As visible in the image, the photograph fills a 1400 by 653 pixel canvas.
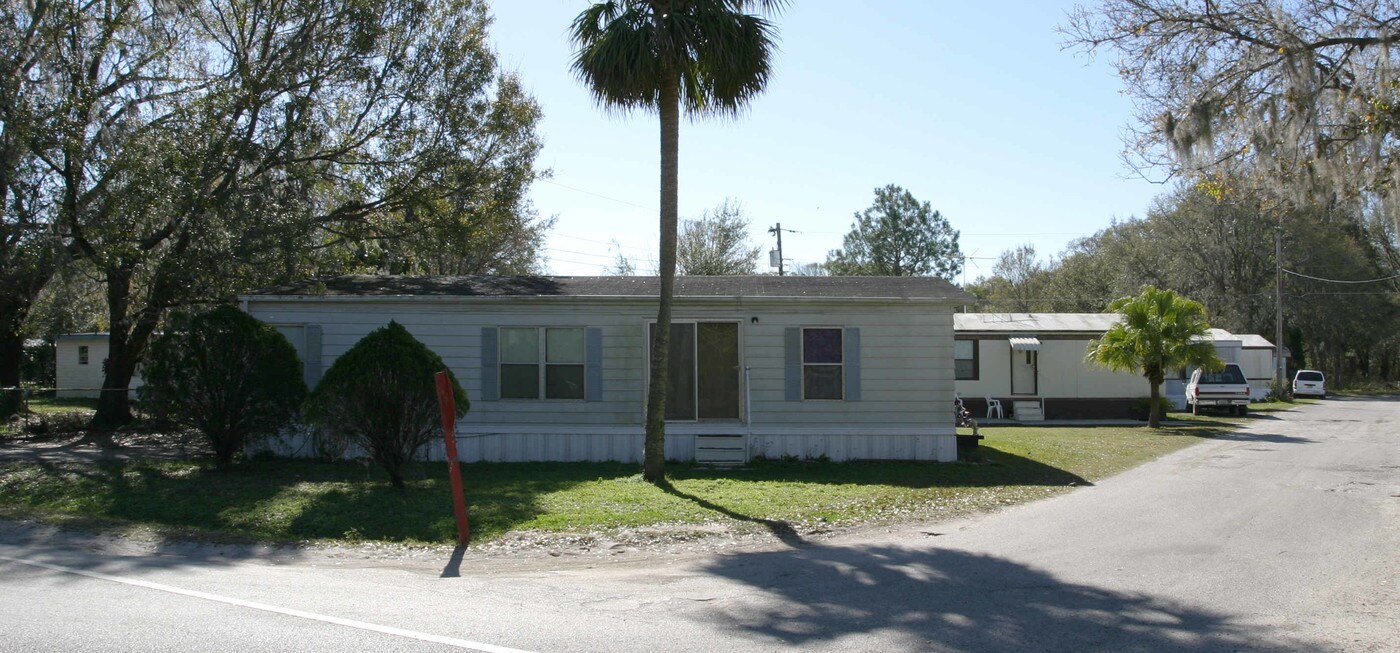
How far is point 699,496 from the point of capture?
12.6m

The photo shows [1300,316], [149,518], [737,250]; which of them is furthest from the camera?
[1300,316]

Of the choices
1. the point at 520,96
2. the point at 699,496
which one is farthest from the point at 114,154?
the point at 699,496

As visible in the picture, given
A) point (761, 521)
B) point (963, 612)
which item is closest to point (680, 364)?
point (761, 521)

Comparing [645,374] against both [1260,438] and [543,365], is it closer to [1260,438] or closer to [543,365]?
[543,365]

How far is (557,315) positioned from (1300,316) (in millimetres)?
45525

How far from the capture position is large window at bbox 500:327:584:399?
16.4 m

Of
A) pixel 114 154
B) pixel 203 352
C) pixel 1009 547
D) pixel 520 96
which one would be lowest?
pixel 1009 547

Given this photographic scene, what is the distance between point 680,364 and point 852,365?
286cm

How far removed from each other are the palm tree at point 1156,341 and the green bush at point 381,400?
18371 mm

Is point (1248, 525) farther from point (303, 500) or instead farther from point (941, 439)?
point (303, 500)

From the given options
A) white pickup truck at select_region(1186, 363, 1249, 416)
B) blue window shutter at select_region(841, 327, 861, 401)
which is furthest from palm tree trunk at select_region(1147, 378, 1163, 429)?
blue window shutter at select_region(841, 327, 861, 401)

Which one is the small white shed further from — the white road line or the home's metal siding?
the white road line

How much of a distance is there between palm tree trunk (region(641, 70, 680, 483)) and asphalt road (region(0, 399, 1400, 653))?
163 inches

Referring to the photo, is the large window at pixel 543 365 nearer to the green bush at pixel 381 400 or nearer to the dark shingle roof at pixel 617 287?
the dark shingle roof at pixel 617 287
